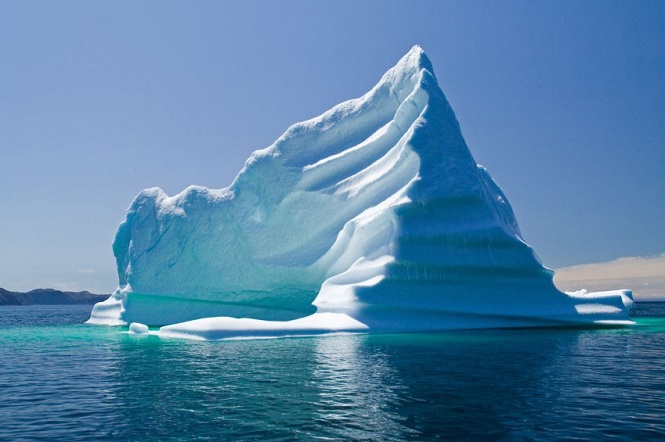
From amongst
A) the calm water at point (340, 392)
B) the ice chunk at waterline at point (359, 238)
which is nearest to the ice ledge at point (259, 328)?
the ice chunk at waterline at point (359, 238)

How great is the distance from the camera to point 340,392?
29.2ft

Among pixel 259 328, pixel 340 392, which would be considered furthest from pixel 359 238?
pixel 340 392

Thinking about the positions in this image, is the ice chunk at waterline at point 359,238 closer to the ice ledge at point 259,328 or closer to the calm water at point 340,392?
the ice ledge at point 259,328

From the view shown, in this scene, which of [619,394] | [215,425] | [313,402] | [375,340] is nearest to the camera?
[215,425]

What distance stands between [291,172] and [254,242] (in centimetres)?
406

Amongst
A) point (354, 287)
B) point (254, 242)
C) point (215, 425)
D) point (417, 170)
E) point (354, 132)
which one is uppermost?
point (354, 132)

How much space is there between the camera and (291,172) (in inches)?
1065

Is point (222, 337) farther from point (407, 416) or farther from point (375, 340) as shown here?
point (407, 416)

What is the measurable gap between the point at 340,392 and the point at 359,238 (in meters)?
14.3

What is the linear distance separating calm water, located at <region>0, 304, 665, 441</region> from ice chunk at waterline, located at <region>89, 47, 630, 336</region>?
5.45 metres

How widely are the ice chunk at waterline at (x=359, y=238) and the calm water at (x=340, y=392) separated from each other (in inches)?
214

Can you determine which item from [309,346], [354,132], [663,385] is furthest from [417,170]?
[663,385]

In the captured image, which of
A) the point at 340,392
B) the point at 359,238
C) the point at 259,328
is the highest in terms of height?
the point at 359,238

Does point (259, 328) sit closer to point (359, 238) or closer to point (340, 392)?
point (359, 238)
